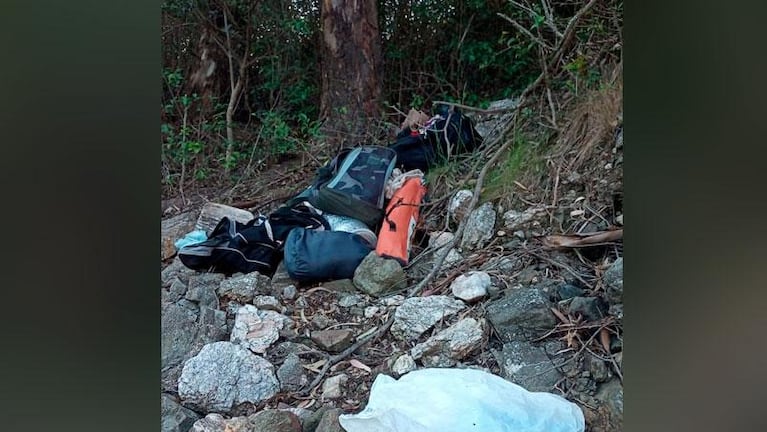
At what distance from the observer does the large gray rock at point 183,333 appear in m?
1.65

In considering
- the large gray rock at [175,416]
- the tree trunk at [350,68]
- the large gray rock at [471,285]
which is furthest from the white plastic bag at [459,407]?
the tree trunk at [350,68]

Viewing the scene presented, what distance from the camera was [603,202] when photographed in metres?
1.69

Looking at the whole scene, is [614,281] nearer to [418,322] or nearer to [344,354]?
[418,322]

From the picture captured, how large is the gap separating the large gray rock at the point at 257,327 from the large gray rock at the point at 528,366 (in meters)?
0.69

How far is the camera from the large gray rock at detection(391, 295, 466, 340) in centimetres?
174

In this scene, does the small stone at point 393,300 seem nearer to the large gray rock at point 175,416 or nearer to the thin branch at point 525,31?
the large gray rock at point 175,416

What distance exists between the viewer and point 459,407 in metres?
1.62

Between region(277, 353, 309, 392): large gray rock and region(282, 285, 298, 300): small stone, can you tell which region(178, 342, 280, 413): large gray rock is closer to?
region(277, 353, 309, 392): large gray rock

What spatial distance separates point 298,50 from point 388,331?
3.16ft

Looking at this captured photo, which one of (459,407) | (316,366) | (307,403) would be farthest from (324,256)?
(459,407)
